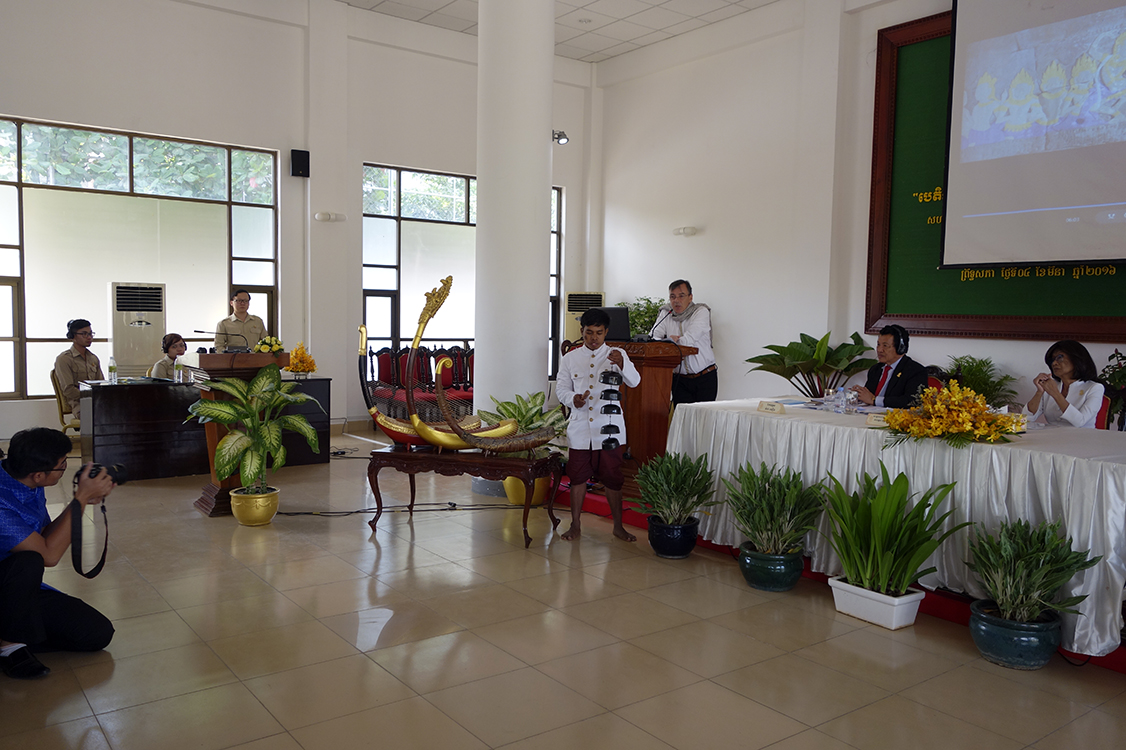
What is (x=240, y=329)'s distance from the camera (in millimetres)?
9398

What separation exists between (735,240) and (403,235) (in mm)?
4657

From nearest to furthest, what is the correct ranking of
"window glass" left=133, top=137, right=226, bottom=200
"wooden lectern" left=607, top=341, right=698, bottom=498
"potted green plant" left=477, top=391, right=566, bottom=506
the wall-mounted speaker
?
"potted green plant" left=477, top=391, right=566, bottom=506 < "wooden lectern" left=607, top=341, right=698, bottom=498 < "window glass" left=133, top=137, right=226, bottom=200 < the wall-mounted speaker

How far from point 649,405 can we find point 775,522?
6.44 ft

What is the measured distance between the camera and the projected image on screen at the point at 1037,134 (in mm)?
7094

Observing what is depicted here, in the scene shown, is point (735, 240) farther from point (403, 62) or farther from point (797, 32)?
point (403, 62)

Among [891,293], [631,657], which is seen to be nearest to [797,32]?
[891,293]

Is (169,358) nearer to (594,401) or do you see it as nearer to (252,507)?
(252,507)

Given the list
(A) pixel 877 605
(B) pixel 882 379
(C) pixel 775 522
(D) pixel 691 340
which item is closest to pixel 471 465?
(C) pixel 775 522

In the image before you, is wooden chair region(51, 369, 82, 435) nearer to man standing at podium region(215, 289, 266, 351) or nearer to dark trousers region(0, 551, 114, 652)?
man standing at podium region(215, 289, 266, 351)

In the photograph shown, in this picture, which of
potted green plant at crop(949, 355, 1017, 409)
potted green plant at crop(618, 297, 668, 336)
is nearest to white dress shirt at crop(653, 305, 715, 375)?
potted green plant at crop(949, 355, 1017, 409)

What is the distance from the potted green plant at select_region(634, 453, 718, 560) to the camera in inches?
208

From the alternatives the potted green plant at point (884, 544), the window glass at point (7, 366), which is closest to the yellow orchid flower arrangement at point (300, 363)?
the window glass at point (7, 366)

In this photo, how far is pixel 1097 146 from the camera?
23.5 feet

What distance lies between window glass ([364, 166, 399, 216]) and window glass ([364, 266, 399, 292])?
79 cm
